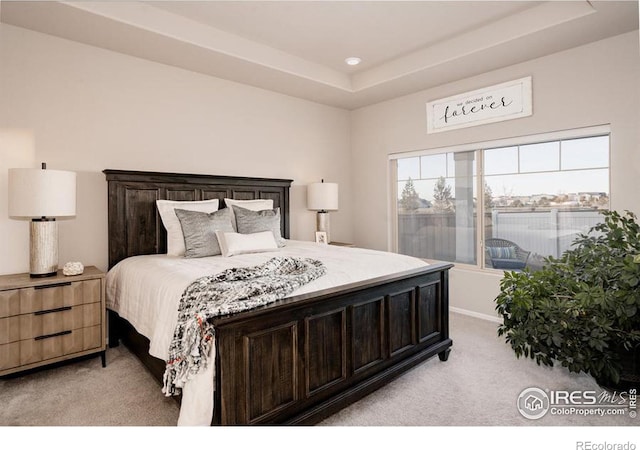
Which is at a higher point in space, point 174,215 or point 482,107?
point 482,107


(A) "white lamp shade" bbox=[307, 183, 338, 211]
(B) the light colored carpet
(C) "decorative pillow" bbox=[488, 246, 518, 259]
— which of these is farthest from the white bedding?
(C) "decorative pillow" bbox=[488, 246, 518, 259]

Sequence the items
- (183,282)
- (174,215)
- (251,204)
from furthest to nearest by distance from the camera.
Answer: (251,204), (174,215), (183,282)

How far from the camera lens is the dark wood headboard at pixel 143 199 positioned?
3.20 meters

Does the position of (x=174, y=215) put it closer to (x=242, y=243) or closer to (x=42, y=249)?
(x=242, y=243)

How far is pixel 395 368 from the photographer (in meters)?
2.38

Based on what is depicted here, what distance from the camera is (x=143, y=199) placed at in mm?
3352

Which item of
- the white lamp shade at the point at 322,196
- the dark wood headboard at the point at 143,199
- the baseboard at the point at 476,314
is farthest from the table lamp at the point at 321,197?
the baseboard at the point at 476,314

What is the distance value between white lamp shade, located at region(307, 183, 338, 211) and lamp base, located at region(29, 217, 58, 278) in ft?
8.73

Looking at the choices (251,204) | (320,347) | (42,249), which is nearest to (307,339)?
(320,347)

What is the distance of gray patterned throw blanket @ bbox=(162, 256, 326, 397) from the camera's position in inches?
63.1

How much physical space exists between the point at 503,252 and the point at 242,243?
272 cm

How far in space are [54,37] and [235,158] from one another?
1.82 meters

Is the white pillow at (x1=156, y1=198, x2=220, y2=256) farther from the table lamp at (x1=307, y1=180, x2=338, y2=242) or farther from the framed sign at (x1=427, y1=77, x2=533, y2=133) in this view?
the framed sign at (x1=427, y1=77, x2=533, y2=133)

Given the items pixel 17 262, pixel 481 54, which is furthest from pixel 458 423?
pixel 17 262
